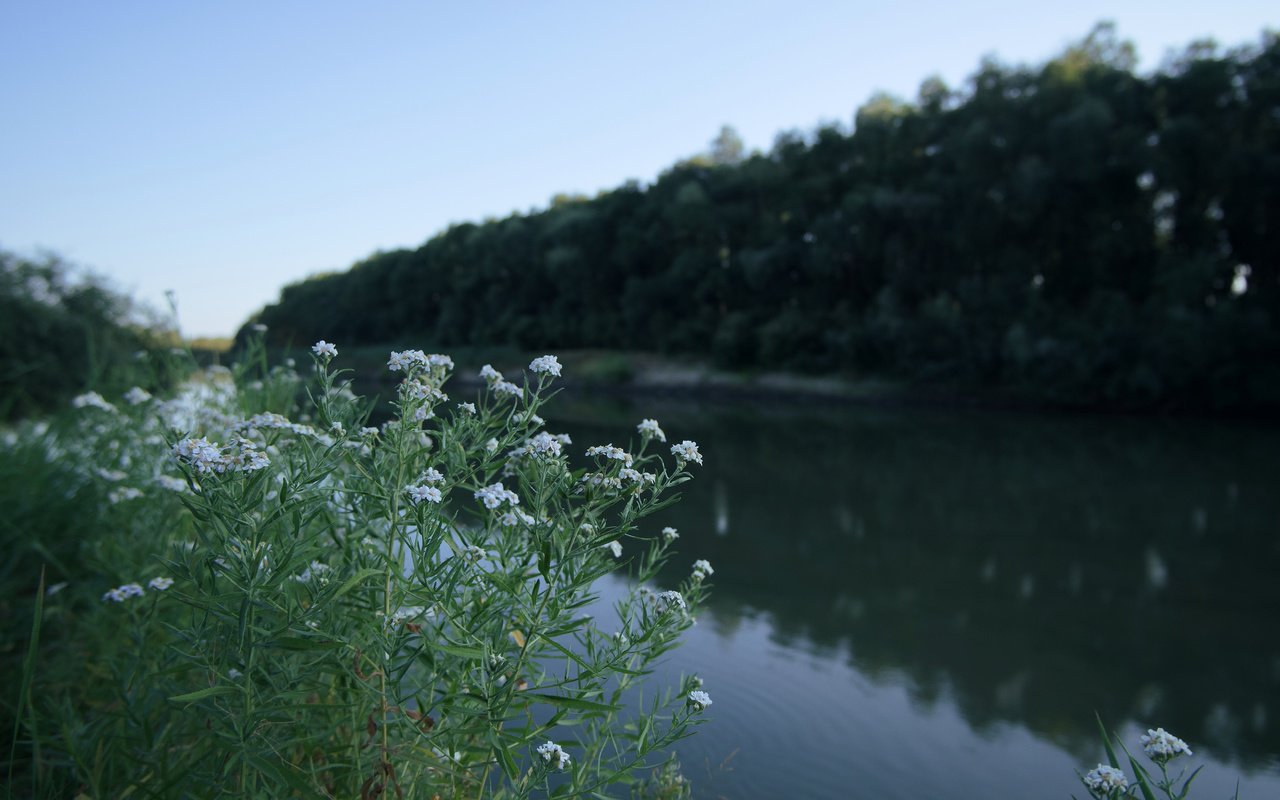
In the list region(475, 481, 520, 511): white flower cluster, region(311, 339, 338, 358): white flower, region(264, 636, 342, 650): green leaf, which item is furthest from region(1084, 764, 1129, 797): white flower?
region(311, 339, 338, 358): white flower

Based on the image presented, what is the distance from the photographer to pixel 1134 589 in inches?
284

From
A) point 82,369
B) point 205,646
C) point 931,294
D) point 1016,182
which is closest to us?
point 205,646

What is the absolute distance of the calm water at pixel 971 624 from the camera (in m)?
4.12

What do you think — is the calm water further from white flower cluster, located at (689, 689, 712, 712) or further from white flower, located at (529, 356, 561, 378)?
white flower, located at (529, 356, 561, 378)

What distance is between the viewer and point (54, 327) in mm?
10305

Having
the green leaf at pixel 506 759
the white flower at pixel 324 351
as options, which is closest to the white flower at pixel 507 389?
the white flower at pixel 324 351

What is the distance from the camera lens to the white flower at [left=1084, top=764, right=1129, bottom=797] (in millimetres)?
1781

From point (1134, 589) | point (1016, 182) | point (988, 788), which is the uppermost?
point (1016, 182)

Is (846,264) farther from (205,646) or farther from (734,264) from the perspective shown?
(205,646)

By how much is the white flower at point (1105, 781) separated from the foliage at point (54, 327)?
362 inches

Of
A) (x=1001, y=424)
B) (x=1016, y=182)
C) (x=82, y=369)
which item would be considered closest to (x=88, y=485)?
(x=82, y=369)

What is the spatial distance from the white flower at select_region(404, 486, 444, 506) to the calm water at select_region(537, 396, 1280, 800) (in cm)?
225

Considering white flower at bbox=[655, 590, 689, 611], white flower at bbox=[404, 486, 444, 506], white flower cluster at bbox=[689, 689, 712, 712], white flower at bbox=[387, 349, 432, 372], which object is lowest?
white flower cluster at bbox=[689, 689, 712, 712]

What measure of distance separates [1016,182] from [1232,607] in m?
20.9
